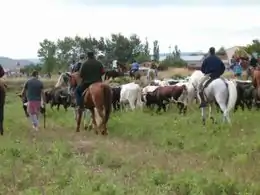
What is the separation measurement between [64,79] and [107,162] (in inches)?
514

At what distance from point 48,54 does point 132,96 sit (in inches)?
3225

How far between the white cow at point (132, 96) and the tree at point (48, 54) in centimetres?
7599

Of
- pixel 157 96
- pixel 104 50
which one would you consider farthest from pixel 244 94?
pixel 104 50

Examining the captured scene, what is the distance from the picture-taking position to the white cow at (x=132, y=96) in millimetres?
29594

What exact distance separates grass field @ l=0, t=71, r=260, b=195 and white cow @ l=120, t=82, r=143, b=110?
8.35 m

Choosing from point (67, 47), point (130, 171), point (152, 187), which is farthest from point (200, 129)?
point (67, 47)

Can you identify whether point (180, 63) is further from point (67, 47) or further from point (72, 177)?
point (72, 177)

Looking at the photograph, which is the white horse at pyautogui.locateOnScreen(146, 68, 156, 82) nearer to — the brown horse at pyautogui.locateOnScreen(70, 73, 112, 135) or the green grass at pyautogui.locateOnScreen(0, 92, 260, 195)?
the green grass at pyautogui.locateOnScreen(0, 92, 260, 195)

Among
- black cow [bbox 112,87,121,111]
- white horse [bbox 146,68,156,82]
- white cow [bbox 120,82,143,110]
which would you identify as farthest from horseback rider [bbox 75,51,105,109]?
white horse [bbox 146,68,156,82]

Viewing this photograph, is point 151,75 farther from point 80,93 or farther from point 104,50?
point 104,50

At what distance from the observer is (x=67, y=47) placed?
10844 centimetres

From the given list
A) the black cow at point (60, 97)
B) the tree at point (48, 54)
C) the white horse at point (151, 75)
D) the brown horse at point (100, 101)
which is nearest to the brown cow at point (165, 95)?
the black cow at point (60, 97)

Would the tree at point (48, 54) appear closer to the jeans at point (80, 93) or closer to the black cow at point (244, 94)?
the black cow at point (244, 94)

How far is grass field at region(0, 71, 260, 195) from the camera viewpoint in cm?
1032
